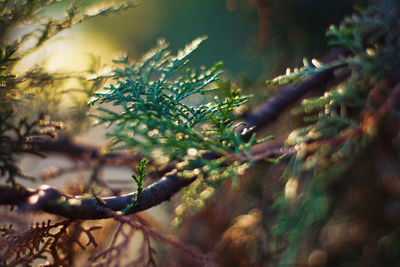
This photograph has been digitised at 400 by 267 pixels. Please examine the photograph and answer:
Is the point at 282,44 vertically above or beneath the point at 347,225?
above

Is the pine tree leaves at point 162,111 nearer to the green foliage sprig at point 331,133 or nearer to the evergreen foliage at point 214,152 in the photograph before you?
the evergreen foliage at point 214,152

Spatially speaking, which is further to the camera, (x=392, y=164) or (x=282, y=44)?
(x=282, y=44)

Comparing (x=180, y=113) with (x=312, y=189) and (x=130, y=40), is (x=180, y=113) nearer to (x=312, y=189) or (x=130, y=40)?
(x=312, y=189)

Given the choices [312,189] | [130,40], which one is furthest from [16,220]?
[130,40]

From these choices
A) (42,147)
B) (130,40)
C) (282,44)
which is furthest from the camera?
(130,40)

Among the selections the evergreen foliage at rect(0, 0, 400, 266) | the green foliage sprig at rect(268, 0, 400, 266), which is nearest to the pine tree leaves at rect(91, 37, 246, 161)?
the evergreen foliage at rect(0, 0, 400, 266)

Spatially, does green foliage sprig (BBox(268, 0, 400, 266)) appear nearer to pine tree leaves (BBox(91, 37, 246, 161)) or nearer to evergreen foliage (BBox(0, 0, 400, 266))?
evergreen foliage (BBox(0, 0, 400, 266))

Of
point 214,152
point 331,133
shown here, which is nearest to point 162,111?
point 214,152

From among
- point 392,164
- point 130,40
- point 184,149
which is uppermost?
point 130,40

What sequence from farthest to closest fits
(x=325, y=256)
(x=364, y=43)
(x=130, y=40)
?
1. (x=130, y=40)
2. (x=364, y=43)
3. (x=325, y=256)

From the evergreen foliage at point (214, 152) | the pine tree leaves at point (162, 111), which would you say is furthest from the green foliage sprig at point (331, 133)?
the pine tree leaves at point (162, 111)

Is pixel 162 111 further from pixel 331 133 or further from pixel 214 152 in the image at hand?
pixel 331 133
